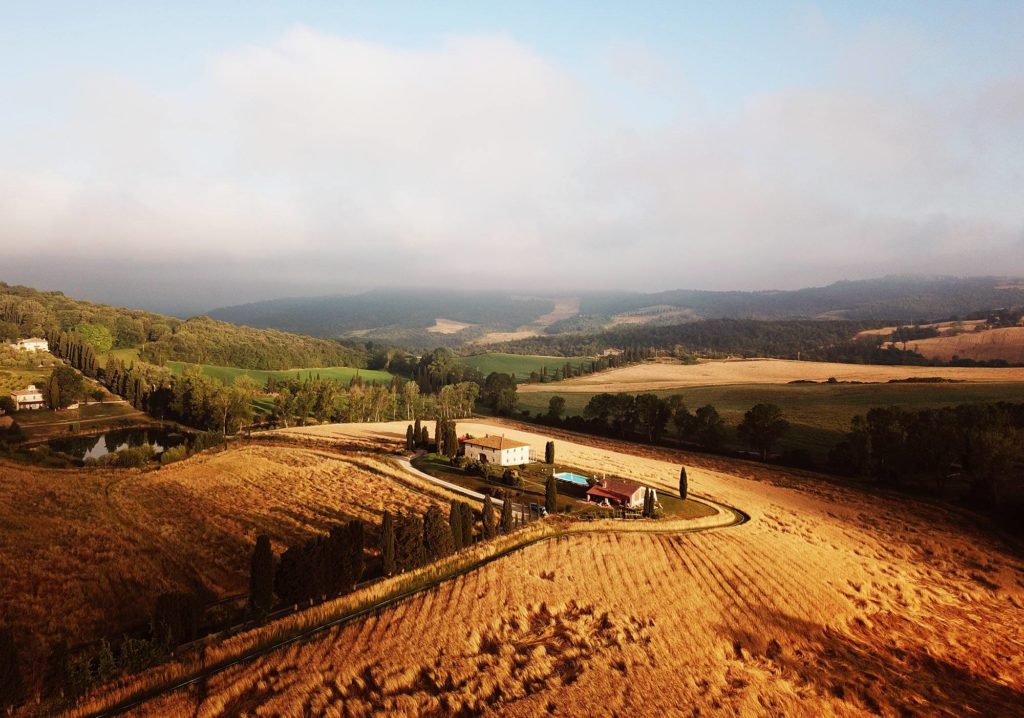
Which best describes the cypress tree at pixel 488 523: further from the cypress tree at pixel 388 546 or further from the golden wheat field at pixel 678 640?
the cypress tree at pixel 388 546

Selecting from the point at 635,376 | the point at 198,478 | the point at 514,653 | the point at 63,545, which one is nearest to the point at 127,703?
the point at 514,653

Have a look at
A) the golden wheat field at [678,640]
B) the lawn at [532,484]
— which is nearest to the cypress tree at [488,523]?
the golden wheat field at [678,640]

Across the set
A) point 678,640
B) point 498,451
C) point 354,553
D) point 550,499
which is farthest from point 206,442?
point 678,640

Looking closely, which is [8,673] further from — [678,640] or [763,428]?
[763,428]

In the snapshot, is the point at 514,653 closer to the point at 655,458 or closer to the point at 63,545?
the point at 63,545

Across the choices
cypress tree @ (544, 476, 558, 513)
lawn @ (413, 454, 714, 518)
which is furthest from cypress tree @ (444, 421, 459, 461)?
cypress tree @ (544, 476, 558, 513)

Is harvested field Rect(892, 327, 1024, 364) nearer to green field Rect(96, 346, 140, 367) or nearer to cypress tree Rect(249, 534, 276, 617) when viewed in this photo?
cypress tree Rect(249, 534, 276, 617)

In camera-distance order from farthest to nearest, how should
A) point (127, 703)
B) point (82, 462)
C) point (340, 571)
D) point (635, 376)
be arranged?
point (635, 376) → point (82, 462) → point (340, 571) → point (127, 703)
